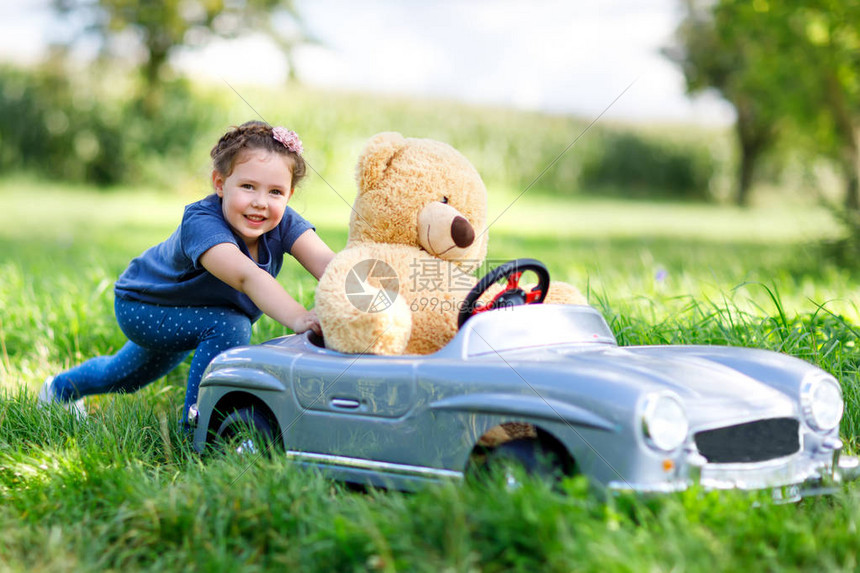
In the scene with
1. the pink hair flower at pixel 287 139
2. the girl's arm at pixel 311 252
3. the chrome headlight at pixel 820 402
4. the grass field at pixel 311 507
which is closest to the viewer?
the grass field at pixel 311 507

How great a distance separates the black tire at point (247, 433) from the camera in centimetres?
246

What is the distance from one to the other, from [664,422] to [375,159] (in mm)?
1412

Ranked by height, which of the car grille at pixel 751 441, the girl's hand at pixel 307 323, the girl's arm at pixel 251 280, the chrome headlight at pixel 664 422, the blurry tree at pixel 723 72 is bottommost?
the car grille at pixel 751 441

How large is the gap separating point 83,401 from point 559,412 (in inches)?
93.3

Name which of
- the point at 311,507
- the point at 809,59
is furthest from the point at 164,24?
the point at 311,507

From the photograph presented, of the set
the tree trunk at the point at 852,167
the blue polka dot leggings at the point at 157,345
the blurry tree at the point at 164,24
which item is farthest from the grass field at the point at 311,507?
the blurry tree at the point at 164,24

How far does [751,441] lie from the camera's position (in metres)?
2.04

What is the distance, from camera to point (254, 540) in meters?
2.00

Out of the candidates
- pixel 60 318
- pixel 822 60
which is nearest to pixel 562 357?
pixel 60 318

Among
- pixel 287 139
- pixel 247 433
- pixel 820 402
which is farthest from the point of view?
pixel 287 139

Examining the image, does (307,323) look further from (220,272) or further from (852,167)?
(852,167)

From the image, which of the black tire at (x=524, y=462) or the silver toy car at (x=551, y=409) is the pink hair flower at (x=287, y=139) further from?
the black tire at (x=524, y=462)

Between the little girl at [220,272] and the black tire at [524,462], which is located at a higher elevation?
the little girl at [220,272]

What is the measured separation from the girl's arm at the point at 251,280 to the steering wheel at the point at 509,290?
22.8 inches
